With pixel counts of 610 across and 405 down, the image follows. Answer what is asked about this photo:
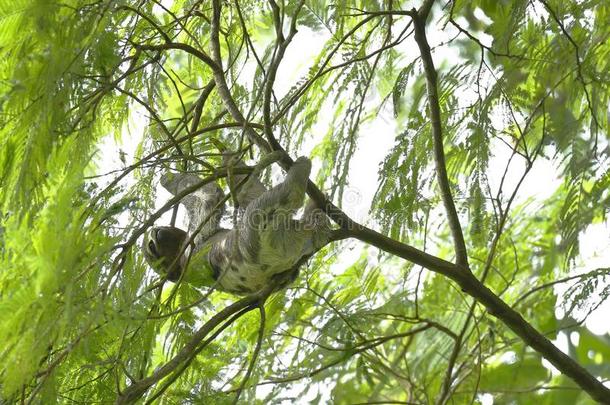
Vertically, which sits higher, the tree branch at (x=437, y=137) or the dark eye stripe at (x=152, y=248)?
the tree branch at (x=437, y=137)

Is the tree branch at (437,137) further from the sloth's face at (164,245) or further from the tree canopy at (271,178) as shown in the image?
the sloth's face at (164,245)

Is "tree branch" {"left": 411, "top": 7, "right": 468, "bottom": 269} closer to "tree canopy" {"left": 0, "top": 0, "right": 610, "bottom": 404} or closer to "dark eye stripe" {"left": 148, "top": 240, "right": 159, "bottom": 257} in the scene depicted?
"tree canopy" {"left": 0, "top": 0, "right": 610, "bottom": 404}

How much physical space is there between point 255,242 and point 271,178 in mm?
383

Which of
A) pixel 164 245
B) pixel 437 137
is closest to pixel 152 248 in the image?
pixel 164 245

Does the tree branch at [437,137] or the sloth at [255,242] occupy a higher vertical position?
the tree branch at [437,137]

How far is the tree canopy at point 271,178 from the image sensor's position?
5.53ft

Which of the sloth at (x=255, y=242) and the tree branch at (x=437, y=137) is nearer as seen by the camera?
the sloth at (x=255, y=242)

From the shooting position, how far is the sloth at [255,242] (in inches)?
90.9

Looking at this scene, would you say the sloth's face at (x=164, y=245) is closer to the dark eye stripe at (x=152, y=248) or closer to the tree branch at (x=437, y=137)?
the dark eye stripe at (x=152, y=248)

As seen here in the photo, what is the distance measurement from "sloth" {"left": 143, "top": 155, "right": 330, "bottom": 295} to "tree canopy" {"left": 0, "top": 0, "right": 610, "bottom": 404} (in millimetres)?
80

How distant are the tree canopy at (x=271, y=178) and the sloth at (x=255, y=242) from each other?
8cm

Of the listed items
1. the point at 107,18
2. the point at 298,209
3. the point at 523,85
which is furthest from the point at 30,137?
the point at 523,85

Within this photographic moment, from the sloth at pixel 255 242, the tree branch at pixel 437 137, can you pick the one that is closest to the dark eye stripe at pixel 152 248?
the sloth at pixel 255 242

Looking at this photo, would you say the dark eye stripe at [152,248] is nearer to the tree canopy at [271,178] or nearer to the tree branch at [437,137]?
the tree canopy at [271,178]
